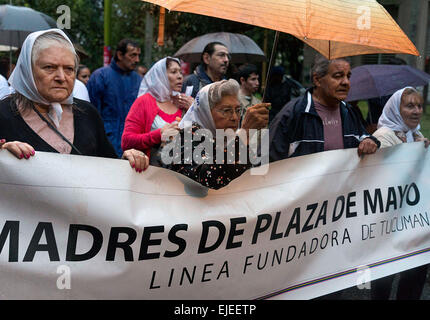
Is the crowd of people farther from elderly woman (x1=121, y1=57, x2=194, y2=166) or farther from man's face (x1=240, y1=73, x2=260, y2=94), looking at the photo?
Result: man's face (x1=240, y1=73, x2=260, y2=94)

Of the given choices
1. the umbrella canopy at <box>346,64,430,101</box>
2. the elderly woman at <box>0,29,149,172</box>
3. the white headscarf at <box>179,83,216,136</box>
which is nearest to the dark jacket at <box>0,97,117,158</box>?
the elderly woman at <box>0,29,149,172</box>

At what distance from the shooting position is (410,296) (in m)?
4.34

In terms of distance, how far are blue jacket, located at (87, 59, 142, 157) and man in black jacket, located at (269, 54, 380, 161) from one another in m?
2.69

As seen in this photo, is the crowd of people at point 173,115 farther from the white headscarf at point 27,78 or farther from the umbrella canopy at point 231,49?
the umbrella canopy at point 231,49

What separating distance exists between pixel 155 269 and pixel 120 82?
158 inches

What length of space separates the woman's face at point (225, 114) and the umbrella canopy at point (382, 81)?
3.39 metres

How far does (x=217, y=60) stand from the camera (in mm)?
5941

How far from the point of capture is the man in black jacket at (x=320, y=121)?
4152 mm

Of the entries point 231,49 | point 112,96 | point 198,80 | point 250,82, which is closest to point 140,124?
point 198,80

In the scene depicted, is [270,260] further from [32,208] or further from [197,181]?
[32,208]

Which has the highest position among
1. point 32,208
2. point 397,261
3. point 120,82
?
point 120,82

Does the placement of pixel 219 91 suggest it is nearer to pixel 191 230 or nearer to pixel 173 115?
pixel 191 230

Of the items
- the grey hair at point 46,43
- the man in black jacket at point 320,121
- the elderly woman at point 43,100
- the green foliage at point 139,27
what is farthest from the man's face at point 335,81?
the green foliage at point 139,27

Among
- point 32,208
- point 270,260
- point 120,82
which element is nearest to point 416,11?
point 120,82
